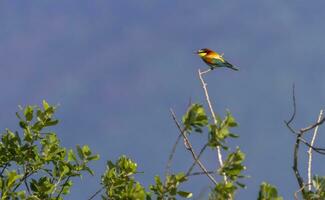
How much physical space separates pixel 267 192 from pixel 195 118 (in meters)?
1.14

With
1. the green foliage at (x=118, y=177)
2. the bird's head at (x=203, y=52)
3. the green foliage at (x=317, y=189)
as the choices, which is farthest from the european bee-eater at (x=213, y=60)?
the green foliage at (x=317, y=189)

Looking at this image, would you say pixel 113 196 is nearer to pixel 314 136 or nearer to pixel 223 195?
pixel 223 195

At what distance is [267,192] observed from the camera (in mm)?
7055

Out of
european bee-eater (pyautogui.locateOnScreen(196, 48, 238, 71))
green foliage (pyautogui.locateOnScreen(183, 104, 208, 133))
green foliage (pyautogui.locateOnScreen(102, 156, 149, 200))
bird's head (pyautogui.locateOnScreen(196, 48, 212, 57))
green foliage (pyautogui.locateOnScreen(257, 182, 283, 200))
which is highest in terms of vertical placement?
bird's head (pyautogui.locateOnScreen(196, 48, 212, 57))

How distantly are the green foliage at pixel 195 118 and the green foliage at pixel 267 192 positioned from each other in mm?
958

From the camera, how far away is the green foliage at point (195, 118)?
23.9ft

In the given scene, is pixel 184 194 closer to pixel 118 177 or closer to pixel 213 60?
pixel 118 177

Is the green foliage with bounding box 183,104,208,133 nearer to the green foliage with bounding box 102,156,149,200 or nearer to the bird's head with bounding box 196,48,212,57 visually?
the green foliage with bounding box 102,156,149,200

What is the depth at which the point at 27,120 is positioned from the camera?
922cm

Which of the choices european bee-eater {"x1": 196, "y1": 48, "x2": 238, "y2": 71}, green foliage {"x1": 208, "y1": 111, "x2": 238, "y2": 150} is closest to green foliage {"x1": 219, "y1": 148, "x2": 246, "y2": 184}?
green foliage {"x1": 208, "y1": 111, "x2": 238, "y2": 150}

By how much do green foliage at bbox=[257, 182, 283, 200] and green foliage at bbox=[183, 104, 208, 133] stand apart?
96cm

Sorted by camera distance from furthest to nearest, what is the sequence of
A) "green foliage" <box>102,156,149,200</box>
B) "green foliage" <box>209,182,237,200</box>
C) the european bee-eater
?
1. the european bee-eater
2. "green foliage" <box>102,156,149,200</box>
3. "green foliage" <box>209,182,237,200</box>

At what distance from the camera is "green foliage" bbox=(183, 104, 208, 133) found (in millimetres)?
7293

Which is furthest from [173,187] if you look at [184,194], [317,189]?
[317,189]
